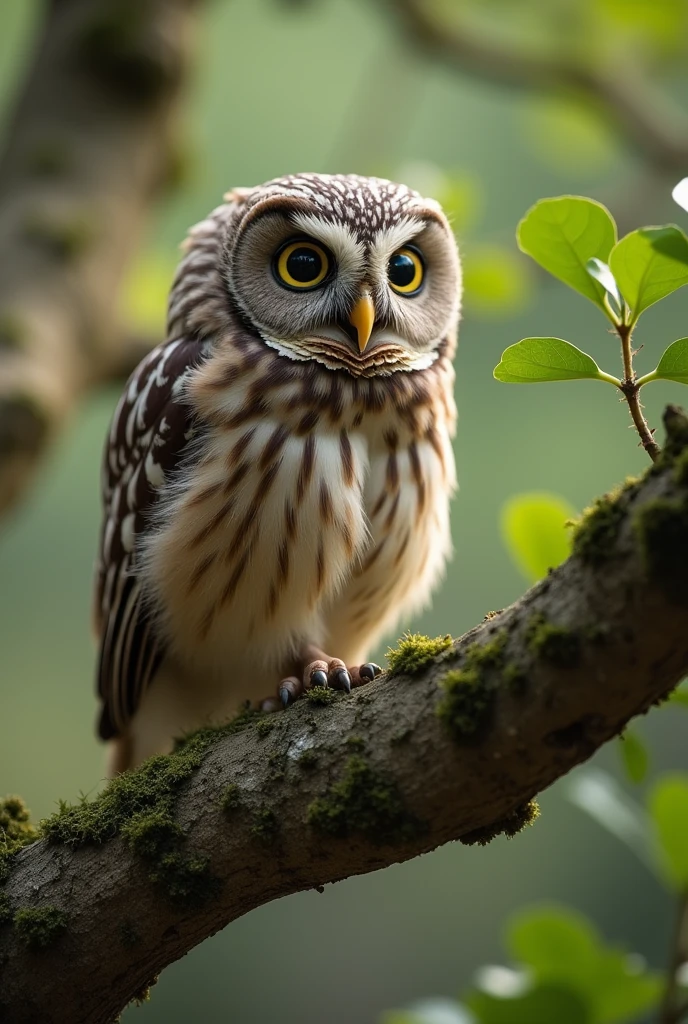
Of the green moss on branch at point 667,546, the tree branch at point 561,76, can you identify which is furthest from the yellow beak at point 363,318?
the tree branch at point 561,76

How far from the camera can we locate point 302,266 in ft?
7.19

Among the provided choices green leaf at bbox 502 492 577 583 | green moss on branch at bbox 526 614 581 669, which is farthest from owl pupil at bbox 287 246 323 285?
green moss on branch at bbox 526 614 581 669

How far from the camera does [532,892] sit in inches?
235

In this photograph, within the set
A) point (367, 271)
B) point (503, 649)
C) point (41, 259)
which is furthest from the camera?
point (41, 259)

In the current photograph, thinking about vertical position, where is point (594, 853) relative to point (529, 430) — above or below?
below

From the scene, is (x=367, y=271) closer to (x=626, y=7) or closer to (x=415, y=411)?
(x=415, y=411)

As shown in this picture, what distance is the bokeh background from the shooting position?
18.7ft

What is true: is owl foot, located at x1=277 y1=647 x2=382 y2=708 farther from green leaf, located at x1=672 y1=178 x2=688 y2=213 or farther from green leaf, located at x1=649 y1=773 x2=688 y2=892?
green leaf, located at x1=672 y1=178 x2=688 y2=213

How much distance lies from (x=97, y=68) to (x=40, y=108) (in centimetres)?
22

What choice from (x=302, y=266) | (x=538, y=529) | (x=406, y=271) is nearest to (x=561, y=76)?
(x=406, y=271)

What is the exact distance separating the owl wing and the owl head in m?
0.21

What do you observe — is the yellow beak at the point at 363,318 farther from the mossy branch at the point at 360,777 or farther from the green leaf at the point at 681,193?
the green leaf at the point at 681,193

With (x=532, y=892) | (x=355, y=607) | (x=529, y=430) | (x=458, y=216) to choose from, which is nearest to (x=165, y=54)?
(x=458, y=216)

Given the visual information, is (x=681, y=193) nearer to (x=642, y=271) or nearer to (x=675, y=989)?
(x=642, y=271)
